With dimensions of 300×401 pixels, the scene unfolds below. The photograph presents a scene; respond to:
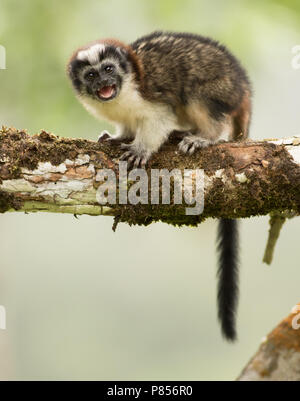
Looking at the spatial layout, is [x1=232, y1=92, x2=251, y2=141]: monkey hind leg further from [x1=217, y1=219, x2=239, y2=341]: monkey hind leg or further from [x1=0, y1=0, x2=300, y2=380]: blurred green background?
[x1=0, y1=0, x2=300, y2=380]: blurred green background

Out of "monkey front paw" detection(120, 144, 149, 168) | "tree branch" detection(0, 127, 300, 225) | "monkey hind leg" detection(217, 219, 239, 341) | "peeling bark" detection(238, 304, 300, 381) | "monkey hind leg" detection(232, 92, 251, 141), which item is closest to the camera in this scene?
"peeling bark" detection(238, 304, 300, 381)

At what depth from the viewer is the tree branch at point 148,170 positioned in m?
3.20

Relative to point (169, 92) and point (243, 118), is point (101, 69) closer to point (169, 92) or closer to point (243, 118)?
point (169, 92)

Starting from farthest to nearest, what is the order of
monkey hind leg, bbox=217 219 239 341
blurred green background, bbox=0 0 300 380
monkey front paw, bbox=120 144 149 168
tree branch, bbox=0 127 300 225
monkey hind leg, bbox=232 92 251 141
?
blurred green background, bbox=0 0 300 380, monkey hind leg, bbox=232 92 251 141, monkey hind leg, bbox=217 219 239 341, monkey front paw, bbox=120 144 149 168, tree branch, bbox=0 127 300 225

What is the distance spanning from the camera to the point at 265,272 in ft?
32.4

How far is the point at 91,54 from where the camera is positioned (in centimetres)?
397

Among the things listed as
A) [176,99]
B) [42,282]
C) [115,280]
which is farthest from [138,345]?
[176,99]

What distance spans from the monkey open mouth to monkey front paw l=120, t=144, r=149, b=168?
58 centimetres

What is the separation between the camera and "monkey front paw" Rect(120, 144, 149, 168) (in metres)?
3.47

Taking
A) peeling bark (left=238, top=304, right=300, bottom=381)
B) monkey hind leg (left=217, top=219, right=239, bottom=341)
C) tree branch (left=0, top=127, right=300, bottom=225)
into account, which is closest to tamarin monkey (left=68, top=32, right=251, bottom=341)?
monkey hind leg (left=217, top=219, right=239, bottom=341)

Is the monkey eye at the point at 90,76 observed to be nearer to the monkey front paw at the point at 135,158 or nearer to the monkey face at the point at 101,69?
the monkey face at the point at 101,69

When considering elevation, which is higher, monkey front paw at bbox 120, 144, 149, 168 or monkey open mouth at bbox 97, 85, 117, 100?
monkey open mouth at bbox 97, 85, 117, 100

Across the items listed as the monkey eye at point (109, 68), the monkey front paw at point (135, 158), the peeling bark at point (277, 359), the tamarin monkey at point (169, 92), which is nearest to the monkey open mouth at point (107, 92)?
the tamarin monkey at point (169, 92)

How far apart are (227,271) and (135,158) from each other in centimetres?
118
